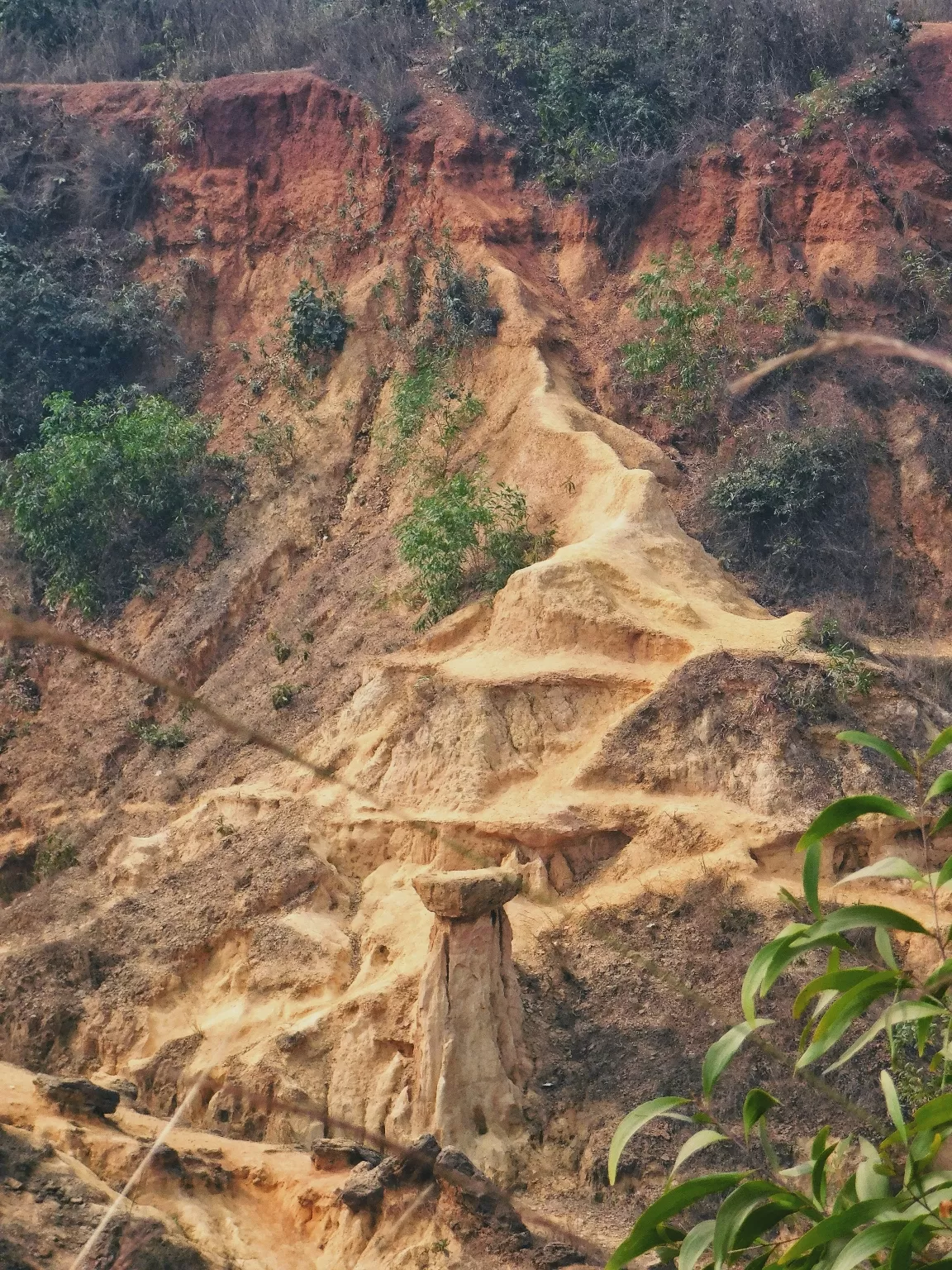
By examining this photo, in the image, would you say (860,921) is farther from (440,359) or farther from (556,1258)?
(440,359)

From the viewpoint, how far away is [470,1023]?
504 inches

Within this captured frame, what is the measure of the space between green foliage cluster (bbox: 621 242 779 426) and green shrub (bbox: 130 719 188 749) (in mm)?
7829

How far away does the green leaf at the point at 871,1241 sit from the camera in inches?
157

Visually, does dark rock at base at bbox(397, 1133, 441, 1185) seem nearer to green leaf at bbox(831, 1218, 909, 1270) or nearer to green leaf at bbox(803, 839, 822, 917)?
green leaf at bbox(803, 839, 822, 917)

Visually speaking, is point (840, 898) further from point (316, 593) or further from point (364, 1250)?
point (316, 593)

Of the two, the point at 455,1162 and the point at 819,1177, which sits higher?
the point at 819,1177

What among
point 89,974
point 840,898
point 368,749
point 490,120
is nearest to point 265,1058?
point 89,974

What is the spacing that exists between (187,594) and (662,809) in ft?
30.0

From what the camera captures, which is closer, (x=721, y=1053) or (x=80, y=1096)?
(x=721, y=1053)

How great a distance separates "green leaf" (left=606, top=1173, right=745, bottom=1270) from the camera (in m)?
4.36

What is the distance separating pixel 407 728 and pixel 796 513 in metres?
6.50

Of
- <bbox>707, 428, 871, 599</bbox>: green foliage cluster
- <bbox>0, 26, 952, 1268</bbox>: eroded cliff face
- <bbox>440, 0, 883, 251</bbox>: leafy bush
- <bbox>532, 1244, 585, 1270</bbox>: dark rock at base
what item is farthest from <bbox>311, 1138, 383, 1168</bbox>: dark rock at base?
<bbox>440, 0, 883, 251</bbox>: leafy bush

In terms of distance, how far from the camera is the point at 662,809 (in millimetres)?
15039

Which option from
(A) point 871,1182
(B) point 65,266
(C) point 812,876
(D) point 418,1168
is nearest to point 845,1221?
(A) point 871,1182
